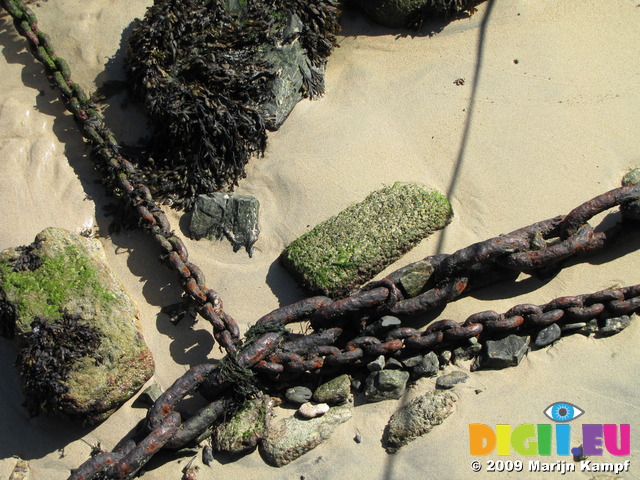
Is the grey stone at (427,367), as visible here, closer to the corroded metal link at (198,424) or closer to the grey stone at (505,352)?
the grey stone at (505,352)

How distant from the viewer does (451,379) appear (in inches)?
151

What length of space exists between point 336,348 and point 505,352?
103 cm

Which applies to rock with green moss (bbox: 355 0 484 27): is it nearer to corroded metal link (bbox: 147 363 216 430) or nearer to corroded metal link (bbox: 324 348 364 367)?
corroded metal link (bbox: 324 348 364 367)

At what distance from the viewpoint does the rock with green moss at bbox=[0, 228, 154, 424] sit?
3.90 meters

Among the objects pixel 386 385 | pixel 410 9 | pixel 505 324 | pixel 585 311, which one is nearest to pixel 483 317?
pixel 505 324

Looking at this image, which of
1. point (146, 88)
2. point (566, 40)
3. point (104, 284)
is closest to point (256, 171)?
point (146, 88)

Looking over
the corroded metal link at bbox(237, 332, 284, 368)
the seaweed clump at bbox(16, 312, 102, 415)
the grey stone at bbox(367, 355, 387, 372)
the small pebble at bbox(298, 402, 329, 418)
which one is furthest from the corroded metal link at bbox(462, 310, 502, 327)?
the seaweed clump at bbox(16, 312, 102, 415)

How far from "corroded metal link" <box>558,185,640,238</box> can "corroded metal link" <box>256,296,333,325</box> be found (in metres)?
1.61

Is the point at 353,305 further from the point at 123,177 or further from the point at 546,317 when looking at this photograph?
the point at 123,177

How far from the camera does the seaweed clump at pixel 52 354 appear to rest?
388 centimetres

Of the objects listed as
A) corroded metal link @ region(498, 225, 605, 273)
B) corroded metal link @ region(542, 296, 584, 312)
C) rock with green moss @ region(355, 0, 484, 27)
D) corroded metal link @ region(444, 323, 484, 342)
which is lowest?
corroded metal link @ region(444, 323, 484, 342)

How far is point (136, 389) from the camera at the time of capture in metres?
4.07

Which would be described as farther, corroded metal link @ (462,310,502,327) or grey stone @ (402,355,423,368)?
grey stone @ (402,355,423,368)

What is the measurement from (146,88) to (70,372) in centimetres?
225
